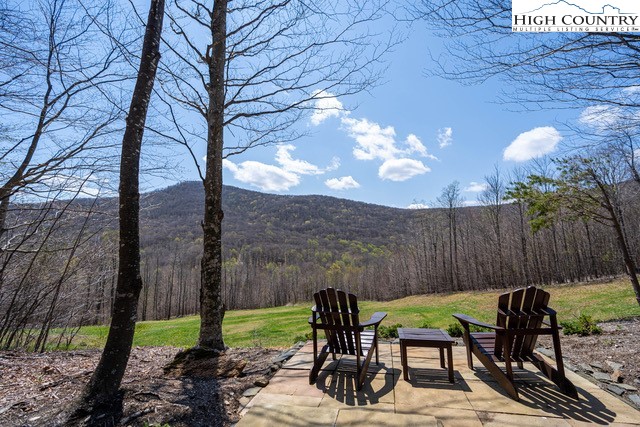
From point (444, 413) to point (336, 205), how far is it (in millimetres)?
68572

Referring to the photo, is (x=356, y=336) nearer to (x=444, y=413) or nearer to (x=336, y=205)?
(x=444, y=413)

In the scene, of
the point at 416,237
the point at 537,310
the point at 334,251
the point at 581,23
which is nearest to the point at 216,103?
the point at 581,23

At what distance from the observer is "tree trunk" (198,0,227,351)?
3.89 meters

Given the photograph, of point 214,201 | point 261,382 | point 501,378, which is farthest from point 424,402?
point 214,201

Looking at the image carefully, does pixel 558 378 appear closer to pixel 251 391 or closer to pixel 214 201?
pixel 251 391

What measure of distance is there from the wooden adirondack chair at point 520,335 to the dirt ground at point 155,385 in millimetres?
887

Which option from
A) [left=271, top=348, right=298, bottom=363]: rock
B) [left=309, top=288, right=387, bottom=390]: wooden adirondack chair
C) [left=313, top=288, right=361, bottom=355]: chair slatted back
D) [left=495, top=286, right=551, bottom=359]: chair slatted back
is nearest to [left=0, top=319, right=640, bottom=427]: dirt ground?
[left=271, top=348, right=298, bottom=363]: rock

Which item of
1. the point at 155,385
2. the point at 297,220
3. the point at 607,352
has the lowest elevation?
the point at 607,352

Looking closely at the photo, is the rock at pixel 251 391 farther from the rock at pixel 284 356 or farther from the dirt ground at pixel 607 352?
the dirt ground at pixel 607 352

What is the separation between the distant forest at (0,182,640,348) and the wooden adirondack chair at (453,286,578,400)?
5.16 metres

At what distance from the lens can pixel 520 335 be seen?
2703 millimetres

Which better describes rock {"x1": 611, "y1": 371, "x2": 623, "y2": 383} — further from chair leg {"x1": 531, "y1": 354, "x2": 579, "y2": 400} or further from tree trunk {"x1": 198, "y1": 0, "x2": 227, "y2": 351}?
tree trunk {"x1": 198, "y1": 0, "x2": 227, "y2": 351}

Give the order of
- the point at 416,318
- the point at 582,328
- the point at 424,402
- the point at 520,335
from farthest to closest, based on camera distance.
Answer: the point at 416,318 → the point at 582,328 → the point at 520,335 → the point at 424,402

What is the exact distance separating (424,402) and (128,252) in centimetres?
288
